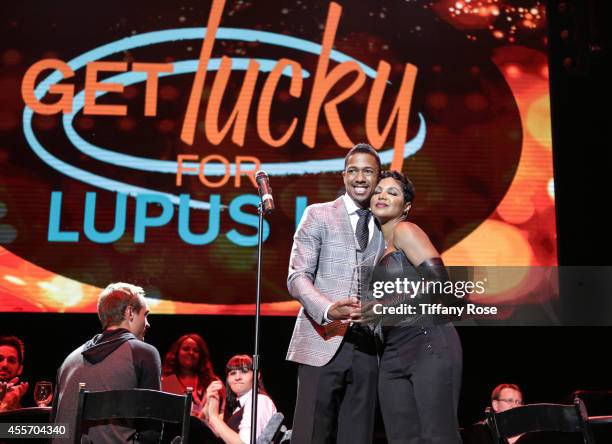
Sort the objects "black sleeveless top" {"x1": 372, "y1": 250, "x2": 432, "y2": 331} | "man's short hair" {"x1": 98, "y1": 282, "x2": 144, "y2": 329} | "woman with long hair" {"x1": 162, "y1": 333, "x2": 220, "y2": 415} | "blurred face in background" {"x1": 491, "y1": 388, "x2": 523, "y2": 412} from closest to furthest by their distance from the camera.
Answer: "black sleeveless top" {"x1": 372, "y1": 250, "x2": 432, "y2": 331}, "man's short hair" {"x1": 98, "y1": 282, "x2": 144, "y2": 329}, "blurred face in background" {"x1": 491, "y1": 388, "x2": 523, "y2": 412}, "woman with long hair" {"x1": 162, "y1": 333, "x2": 220, "y2": 415}

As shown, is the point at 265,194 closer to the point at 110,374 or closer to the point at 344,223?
the point at 344,223

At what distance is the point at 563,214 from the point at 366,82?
1.84m

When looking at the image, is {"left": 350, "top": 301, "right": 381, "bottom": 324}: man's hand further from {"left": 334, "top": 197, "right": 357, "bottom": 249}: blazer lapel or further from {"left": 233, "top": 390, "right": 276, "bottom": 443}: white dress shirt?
{"left": 233, "top": 390, "right": 276, "bottom": 443}: white dress shirt

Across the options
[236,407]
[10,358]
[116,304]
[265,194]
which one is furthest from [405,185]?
[10,358]

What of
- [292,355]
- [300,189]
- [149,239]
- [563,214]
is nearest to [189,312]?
[149,239]

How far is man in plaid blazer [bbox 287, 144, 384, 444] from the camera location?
2.69 metres

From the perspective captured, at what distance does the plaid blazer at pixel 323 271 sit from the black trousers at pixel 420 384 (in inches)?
9.1

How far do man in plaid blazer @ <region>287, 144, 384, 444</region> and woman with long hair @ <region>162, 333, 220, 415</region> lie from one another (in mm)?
2445

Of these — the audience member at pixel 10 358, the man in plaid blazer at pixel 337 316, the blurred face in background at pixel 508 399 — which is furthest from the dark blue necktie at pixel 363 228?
the audience member at pixel 10 358

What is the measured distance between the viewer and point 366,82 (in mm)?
5480

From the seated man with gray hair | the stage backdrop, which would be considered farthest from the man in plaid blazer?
the stage backdrop

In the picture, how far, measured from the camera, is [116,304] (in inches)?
128

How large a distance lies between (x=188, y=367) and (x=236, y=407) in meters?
0.99

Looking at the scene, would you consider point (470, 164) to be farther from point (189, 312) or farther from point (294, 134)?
point (189, 312)
